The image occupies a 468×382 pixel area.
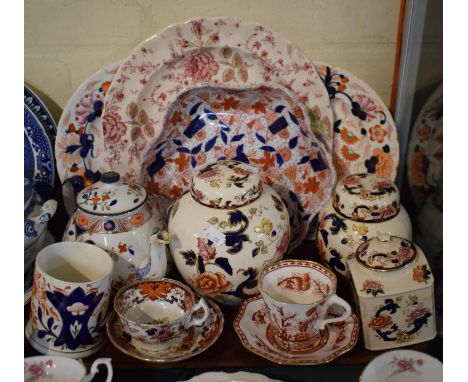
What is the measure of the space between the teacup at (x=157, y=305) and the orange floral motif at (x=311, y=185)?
27cm

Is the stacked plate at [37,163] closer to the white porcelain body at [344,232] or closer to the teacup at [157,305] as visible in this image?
the teacup at [157,305]

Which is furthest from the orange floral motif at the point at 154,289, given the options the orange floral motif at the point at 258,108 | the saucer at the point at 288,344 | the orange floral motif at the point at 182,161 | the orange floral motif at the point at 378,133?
the orange floral motif at the point at 378,133

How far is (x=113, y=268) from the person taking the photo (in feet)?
2.73

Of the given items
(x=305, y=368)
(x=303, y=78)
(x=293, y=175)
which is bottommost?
(x=305, y=368)

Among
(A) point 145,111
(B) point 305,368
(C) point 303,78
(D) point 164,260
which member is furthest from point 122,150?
(B) point 305,368

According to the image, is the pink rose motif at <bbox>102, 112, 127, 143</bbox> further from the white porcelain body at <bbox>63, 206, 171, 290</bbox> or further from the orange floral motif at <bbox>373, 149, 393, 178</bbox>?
the orange floral motif at <bbox>373, 149, 393, 178</bbox>

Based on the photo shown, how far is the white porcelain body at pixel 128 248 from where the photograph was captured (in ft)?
2.81

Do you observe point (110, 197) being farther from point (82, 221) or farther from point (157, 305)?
point (157, 305)

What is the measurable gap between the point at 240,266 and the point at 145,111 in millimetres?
300

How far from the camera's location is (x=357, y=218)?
0.88 meters

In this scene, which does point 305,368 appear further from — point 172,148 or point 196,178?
point 172,148

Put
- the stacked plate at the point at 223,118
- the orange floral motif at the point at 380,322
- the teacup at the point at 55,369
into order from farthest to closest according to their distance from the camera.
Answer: the stacked plate at the point at 223,118 → the orange floral motif at the point at 380,322 → the teacup at the point at 55,369

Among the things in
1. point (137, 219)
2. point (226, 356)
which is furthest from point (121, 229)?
point (226, 356)

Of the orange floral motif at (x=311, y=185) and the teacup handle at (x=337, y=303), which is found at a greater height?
the orange floral motif at (x=311, y=185)
